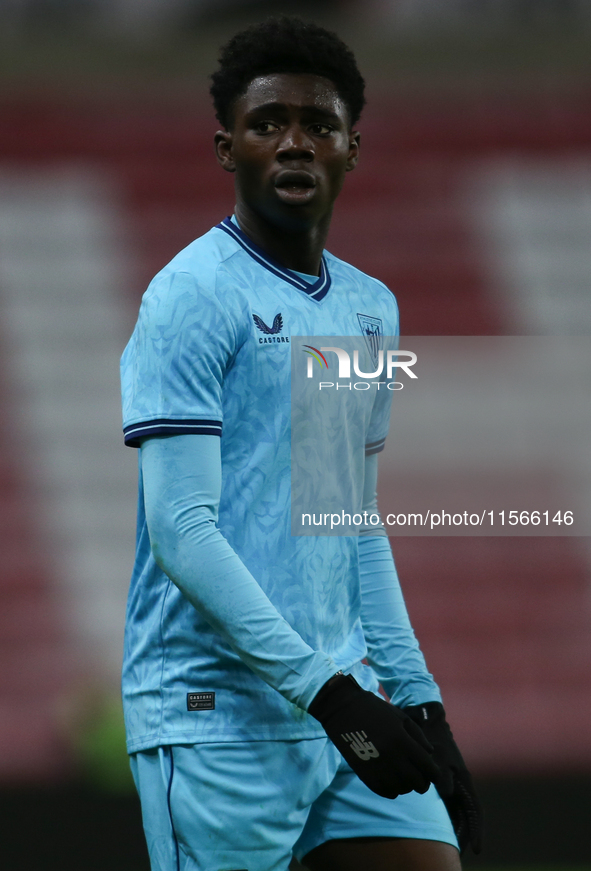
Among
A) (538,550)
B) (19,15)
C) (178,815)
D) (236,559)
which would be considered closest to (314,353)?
(236,559)

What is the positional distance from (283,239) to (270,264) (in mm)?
55

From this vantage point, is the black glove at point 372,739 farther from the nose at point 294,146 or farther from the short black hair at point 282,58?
the short black hair at point 282,58

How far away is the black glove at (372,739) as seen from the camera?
1.21 meters

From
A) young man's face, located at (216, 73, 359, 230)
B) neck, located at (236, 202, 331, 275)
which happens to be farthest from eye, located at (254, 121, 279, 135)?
neck, located at (236, 202, 331, 275)

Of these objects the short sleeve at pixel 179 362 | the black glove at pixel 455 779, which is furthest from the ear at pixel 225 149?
the black glove at pixel 455 779

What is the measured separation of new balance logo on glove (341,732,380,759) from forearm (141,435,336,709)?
7cm

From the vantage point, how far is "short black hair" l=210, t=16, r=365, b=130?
4.83 ft

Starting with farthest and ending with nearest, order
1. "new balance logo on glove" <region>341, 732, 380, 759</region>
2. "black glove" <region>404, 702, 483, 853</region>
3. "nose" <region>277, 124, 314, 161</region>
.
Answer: "black glove" <region>404, 702, 483, 853</region>, "nose" <region>277, 124, 314, 161</region>, "new balance logo on glove" <region>341, 732, 380, 759</region>

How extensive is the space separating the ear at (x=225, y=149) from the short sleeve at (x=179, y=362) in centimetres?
27

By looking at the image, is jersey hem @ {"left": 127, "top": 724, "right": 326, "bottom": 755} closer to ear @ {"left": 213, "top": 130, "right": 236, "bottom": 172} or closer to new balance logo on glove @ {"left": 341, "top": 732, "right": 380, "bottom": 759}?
new balance logo on glove @ {"left": 341, "top": 732, "right": 380, "bottom": 759}

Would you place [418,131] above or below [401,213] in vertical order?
above

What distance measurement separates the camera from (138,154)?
16.5 ft

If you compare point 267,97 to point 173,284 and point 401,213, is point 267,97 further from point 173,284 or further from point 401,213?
point 401,213

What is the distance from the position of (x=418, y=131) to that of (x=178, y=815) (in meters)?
4.33
